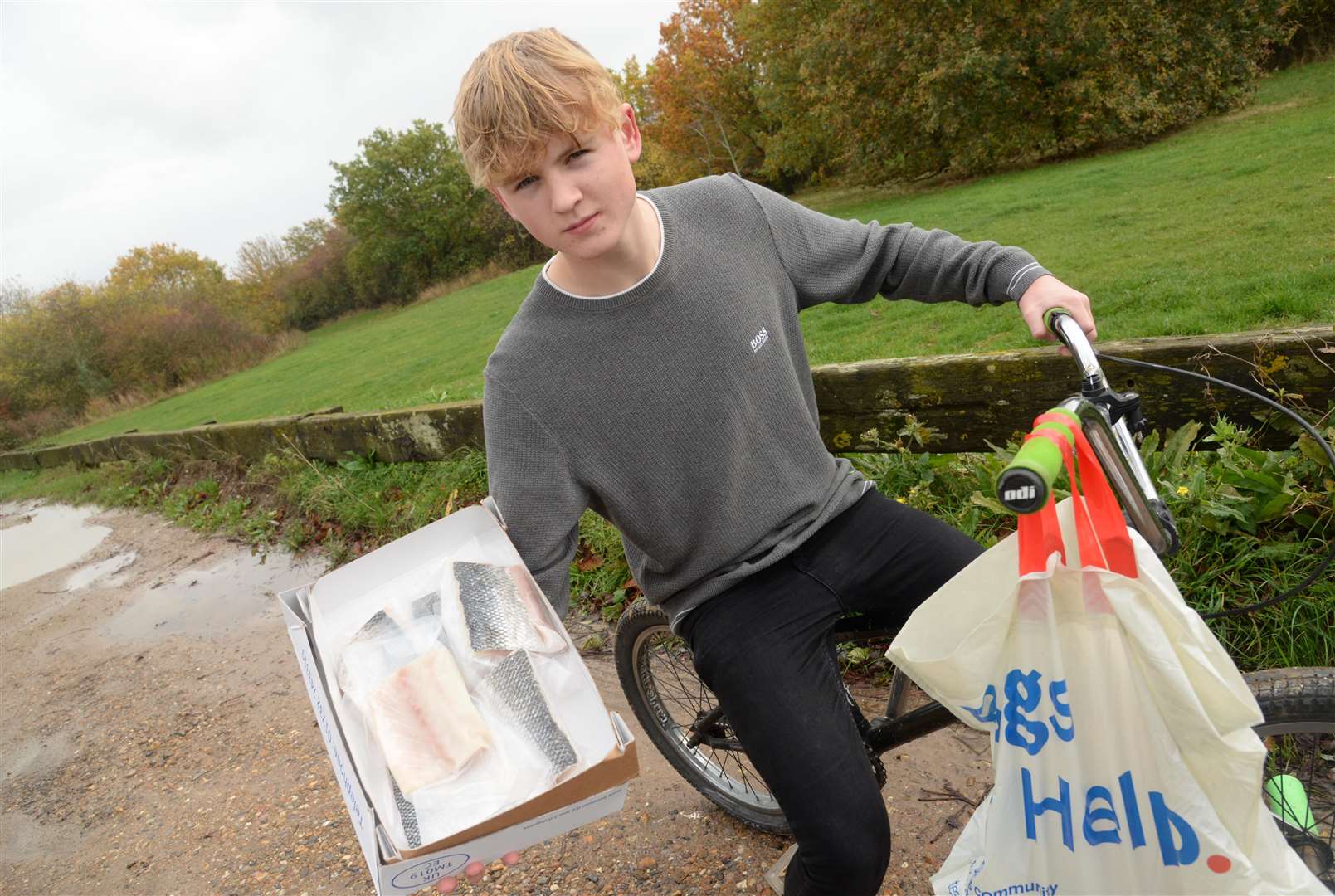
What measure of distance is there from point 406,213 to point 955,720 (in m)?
45.9

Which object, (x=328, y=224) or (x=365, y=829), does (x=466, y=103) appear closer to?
(x=365, y=829)

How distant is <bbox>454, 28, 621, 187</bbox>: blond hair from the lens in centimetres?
171

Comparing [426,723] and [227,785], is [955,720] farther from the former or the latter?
[227,785]

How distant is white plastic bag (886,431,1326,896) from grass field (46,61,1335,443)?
163 inches

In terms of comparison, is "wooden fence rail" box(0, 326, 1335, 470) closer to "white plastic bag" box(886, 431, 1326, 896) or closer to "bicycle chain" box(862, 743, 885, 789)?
"bicycle chain" box(862, 743, 885, 789)

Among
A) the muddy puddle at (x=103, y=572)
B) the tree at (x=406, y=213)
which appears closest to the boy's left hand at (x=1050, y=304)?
the muddy puddle at (x=103, y=572)

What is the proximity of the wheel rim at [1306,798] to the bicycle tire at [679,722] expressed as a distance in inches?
51.2

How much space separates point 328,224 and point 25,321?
81.3 ft

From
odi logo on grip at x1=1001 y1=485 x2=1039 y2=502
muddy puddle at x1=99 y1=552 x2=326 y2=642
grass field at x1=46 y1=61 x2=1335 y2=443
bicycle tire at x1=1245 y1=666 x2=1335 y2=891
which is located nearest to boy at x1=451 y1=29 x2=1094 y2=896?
bicycle tire at x1=1245 y1=666 x2=1335 y2=891

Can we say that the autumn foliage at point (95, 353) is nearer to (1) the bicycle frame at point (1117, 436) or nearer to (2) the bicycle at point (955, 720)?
(2) the bicycle at point (955, 720)

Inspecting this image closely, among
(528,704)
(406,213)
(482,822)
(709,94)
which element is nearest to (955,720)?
(528,704)

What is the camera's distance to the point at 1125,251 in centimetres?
788

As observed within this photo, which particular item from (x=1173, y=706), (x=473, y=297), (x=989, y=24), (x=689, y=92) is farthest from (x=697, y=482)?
(x=689, y=92)

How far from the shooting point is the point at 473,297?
88.5ft
